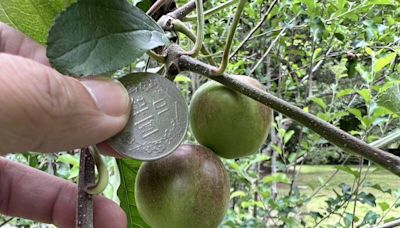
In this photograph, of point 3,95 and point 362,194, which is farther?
point 362,194

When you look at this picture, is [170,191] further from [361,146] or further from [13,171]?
[13,171]

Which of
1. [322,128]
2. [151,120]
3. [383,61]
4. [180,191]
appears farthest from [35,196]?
[383,61]

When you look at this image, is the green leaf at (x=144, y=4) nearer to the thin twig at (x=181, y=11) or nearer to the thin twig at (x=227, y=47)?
the thin twig at (x=181, y=11)

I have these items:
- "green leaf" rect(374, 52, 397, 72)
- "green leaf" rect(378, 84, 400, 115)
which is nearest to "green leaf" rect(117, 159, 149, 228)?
"green leaf" rect(378, 84, 400, 115)

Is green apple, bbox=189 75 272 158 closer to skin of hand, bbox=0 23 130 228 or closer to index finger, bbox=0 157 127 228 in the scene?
skin of hand, bbox=0 23 130 228

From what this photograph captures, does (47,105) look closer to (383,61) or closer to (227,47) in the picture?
(227,47)

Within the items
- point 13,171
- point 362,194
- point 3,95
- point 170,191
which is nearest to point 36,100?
point 3,95
